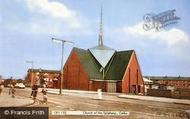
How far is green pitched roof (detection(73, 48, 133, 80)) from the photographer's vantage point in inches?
325

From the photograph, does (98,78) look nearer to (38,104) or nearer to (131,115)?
(131,115)

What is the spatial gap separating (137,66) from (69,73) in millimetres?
2093

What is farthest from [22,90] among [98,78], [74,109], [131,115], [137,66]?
[137,66]

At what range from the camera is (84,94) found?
27.0ft

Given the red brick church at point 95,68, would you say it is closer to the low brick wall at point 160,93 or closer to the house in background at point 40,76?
the house in background at point 40,76

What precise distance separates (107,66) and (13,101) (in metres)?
2.74

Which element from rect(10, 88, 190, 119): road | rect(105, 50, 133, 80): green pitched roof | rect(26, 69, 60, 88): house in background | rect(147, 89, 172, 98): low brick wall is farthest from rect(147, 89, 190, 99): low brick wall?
rect(26, 69, 60, 88): house in background

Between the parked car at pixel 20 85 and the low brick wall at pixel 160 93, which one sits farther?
the low brick wall at pixel 160 93

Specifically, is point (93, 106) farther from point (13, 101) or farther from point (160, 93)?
point (160, 93)

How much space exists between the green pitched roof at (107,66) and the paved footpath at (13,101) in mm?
1844

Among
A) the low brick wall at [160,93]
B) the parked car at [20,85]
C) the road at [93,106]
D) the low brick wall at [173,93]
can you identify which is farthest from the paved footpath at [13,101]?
the low brick wall at [160,93]

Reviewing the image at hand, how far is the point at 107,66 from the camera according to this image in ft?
27.8

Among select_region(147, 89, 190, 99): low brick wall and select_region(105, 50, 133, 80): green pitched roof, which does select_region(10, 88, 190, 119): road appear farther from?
select_region(147, 89, 190, 99): low brick wall

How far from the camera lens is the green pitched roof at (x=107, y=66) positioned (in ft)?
27.1
